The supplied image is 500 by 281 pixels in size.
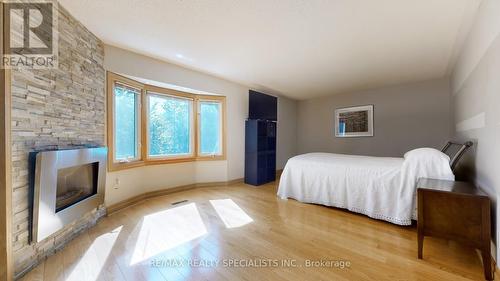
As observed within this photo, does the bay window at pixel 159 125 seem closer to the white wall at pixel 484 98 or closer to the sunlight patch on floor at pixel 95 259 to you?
the sunlight patch on floor at pixel 95 259

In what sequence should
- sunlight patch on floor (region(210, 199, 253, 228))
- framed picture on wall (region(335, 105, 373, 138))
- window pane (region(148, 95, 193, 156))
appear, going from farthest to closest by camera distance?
framed picture on wall (region(335, 105, 373, 138)) < window pane (region(148, 95, 193, 156)) < sunlight patch on floor (region(210, 199, 253, 228))

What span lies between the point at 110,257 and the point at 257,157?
2.97 meters

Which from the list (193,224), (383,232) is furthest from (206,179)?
(383,232)

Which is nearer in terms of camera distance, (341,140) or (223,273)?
(223,273)

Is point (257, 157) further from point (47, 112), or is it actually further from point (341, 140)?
point (47, 112)

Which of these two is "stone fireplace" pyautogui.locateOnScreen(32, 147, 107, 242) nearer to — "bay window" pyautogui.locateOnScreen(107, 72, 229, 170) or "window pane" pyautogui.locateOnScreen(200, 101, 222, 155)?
"bay window" pyautogui.locateOnScreen(107, 72, 229, 170)

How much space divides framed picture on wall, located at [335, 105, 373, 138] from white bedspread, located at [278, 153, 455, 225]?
2.22m

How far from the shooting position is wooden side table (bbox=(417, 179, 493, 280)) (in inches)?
54.9

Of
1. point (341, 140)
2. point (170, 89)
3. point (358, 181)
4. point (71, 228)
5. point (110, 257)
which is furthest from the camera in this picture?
point (341, 140)

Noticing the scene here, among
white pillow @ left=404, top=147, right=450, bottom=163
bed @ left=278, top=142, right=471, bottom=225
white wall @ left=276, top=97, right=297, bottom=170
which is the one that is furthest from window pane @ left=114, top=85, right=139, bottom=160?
white pillow @ left=404, top=147, right=450, bottom=163

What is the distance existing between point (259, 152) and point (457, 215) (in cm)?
314

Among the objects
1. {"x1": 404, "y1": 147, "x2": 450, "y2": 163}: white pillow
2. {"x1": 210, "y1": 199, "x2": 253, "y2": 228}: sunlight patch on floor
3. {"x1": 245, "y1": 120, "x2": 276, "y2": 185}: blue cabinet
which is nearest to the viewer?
{"x1": 404, "y1": 147, "x2": 450, "y2": 163}: white pillow

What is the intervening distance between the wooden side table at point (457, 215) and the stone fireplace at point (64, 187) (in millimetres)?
3106

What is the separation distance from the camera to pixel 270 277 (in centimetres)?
142
